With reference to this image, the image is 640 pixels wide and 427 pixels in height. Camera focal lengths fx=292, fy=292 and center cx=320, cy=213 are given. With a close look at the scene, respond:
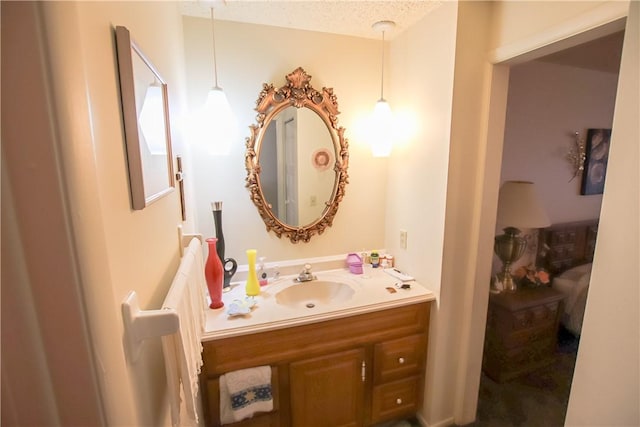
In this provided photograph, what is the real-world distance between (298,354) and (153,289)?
0.88m

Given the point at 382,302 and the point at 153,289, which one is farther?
the point at 382,302

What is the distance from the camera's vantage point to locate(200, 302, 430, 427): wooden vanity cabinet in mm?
1315

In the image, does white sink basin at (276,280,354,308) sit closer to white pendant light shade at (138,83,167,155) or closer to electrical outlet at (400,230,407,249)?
electrical outlet at (400,230,407,249)

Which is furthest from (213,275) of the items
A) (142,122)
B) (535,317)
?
(535,317)

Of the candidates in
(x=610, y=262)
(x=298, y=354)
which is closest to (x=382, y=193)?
(x=298, y=354)

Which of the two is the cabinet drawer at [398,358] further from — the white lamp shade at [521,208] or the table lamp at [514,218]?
the white lamp shade at [521,208]

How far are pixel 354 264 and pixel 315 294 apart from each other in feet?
1.03

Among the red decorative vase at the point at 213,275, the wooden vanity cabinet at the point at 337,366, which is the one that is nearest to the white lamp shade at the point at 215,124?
the red decorative vase at the point at 213,275

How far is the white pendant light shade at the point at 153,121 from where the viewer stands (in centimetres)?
70

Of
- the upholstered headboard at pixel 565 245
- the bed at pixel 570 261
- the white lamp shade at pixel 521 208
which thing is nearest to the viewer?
the white lamp shade at pixel 521 208

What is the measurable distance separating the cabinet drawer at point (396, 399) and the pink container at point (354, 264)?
65 cm

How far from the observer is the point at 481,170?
4.76ft

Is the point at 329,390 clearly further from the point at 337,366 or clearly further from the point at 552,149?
the point at 552,149

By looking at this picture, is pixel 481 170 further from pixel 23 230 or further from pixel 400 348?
pixel 23 230
